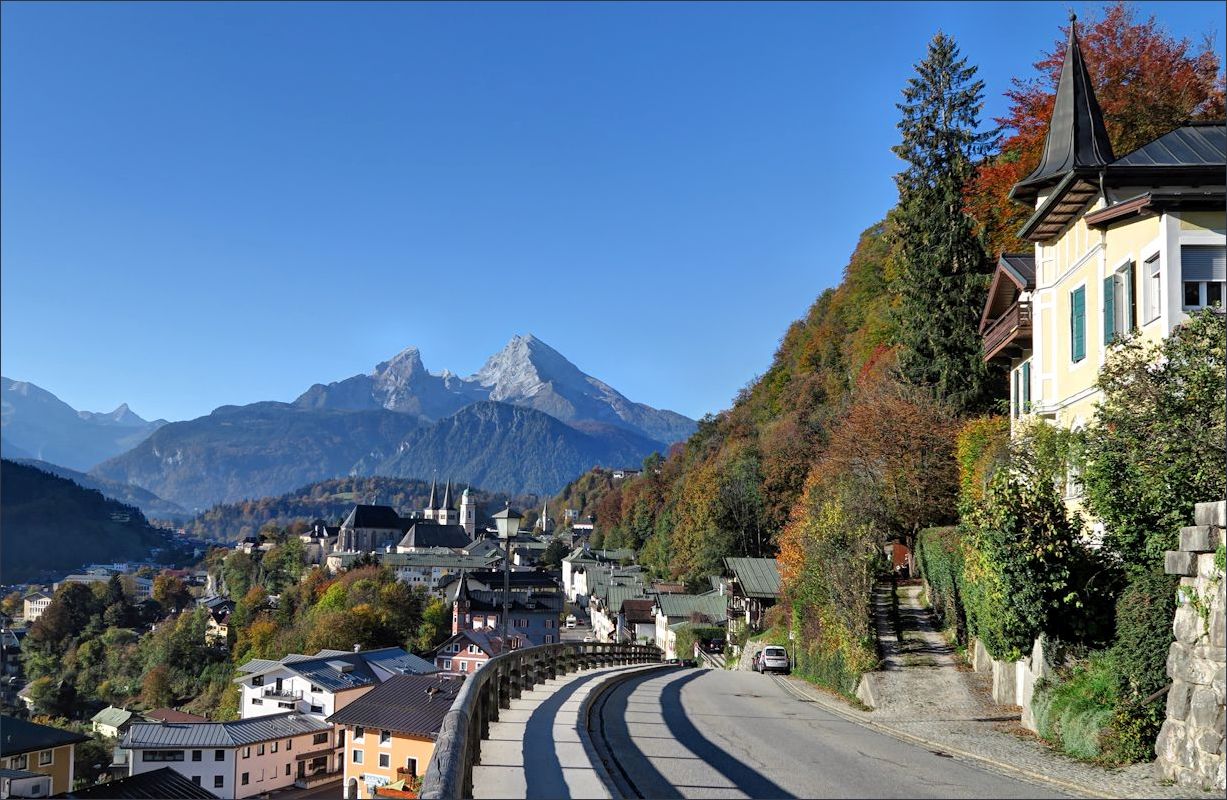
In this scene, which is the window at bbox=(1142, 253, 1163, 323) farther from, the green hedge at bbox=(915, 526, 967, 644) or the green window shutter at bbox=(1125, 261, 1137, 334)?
the green hedge at bbox=(915, 526, 967, 644)

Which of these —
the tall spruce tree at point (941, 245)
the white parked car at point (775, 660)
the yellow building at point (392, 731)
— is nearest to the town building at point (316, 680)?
the yellow building at point (392, 731)

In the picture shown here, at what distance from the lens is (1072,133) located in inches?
772

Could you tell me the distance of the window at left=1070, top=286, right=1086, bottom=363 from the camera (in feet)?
59.4

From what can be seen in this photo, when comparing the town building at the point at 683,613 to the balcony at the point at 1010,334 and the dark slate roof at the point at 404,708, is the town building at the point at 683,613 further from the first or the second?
the balcony at the point at 1010,334

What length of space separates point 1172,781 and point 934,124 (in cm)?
3576

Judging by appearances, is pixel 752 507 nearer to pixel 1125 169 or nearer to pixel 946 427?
pixel 946 427

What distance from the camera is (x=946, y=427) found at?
107 feet

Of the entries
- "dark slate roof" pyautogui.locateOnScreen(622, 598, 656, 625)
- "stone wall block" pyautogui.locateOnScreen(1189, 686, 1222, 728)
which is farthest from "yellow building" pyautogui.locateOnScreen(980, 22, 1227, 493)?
"dark slate roof" pyautogui.locateOnScreen(622, 598, 656, 625)

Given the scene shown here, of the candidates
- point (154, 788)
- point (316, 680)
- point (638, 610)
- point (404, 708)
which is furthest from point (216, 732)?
point (638, 610)

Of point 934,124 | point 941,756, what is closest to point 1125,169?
point 941,756

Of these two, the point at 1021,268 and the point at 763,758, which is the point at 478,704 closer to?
the point at 763,758

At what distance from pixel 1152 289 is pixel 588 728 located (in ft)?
37.3

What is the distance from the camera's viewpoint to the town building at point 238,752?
56.4m

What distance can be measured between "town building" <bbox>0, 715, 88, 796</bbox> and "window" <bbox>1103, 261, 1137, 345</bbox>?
177 ft
